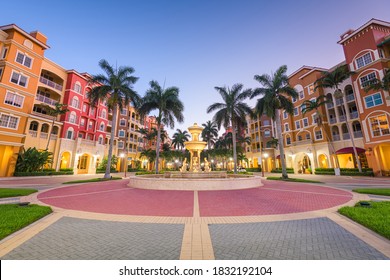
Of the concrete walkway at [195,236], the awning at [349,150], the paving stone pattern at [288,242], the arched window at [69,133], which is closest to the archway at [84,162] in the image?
the arched window at [69,133]

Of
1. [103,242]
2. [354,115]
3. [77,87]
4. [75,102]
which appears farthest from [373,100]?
[77,87]

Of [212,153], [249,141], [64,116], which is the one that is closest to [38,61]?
[64,116]

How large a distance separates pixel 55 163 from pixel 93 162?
784cm

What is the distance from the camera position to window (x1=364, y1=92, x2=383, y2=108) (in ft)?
82.3

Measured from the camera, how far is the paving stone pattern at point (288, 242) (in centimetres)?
368

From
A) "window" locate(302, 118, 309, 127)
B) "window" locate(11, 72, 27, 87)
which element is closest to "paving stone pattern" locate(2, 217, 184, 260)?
"window" locate(11, 72, 27, 87)

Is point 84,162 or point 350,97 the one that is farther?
point 84,162

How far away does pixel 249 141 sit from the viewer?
55625 mm

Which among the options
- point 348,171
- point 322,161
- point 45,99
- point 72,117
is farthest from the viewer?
point 322,161

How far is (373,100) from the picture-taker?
84.4ft

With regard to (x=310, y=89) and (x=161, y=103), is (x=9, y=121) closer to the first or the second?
(x=161, y=103)

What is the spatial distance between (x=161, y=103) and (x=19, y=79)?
22.0 m

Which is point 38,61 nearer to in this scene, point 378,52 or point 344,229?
point 344,229

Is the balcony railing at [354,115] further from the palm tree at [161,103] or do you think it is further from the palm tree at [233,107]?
the palm tree at [161,103]
